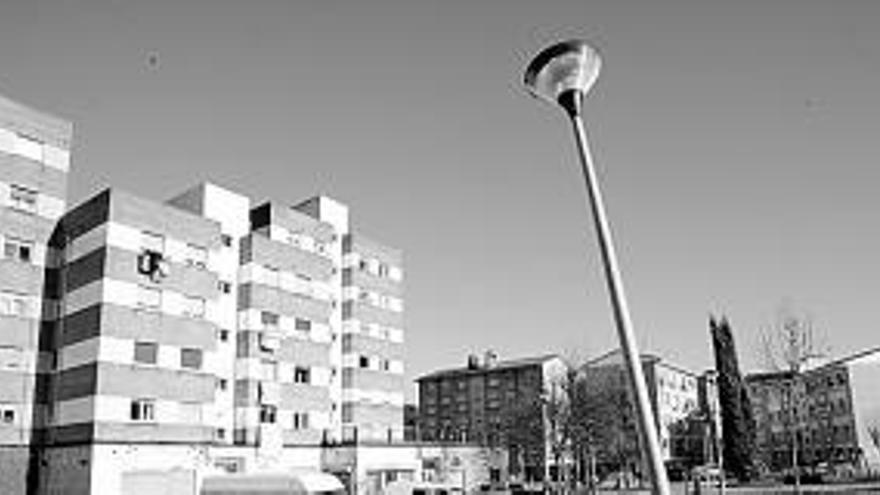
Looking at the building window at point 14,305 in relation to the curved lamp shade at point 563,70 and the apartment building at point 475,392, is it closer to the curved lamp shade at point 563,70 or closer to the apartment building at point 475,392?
the curved lamp shade at point 563,70

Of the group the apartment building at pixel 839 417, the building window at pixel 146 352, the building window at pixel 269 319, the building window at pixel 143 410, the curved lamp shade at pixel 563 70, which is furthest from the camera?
the apartment building at pixel 839 417

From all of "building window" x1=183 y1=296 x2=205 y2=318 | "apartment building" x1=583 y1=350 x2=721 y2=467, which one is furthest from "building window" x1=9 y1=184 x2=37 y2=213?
"apartment building" x1=583 y1=350 x2=721 y2=467

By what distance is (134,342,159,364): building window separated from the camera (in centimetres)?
4153

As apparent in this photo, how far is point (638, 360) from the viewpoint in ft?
22.5

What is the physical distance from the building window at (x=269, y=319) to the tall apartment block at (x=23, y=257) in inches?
471

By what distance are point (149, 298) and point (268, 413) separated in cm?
1122

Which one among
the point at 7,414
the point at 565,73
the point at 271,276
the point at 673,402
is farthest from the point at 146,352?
the point at 673,402

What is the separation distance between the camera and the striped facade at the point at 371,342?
5991 centimetres

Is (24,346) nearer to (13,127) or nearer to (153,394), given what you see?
(153,394)

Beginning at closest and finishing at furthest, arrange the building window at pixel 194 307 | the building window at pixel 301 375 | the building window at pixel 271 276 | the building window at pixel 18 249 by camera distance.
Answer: the building window at pixel 18 249 < the building window at pixel 194 307 < the building window at pixel 271 276 < the building window at pixel 301 375

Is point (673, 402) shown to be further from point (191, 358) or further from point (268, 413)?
point (191, 358)

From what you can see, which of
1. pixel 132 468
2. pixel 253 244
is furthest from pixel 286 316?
pixel 132 468

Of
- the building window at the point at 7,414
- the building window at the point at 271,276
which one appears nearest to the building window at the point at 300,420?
the building window at the point at 271,276

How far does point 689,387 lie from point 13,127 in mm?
112019
